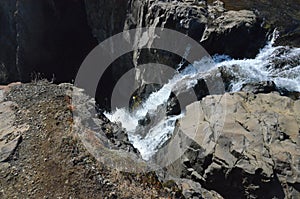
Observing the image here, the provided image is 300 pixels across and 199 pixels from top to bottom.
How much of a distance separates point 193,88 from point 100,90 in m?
8.34

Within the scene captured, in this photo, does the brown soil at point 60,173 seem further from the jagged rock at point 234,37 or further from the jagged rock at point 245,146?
the jagged rock at point 234,37

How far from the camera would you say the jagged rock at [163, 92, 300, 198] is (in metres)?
9.52

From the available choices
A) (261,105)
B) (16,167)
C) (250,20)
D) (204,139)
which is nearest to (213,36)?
(250,20)

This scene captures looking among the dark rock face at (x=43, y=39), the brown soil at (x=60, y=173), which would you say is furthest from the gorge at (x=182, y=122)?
the dark rock face at (x=43, y=39)

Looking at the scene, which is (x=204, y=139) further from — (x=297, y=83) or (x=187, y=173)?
(x=297, y=83)

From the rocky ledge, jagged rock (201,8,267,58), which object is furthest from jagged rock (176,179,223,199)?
jagged rock (201,8,267,58)

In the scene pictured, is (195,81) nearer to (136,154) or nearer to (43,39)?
(136,154)

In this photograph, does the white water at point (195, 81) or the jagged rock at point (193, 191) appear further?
the white water at point (195, 81)

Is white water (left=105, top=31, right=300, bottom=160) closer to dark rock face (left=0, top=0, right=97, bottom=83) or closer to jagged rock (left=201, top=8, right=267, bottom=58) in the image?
jagged rock (left=201, top=8, right=267, bottom=58)

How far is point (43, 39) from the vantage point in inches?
907

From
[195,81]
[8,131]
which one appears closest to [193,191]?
[8,131]

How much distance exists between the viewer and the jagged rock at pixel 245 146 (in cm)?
952

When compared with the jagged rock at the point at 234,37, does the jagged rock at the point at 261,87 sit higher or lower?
lower

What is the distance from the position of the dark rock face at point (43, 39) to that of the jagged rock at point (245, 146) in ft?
A: 46.0
